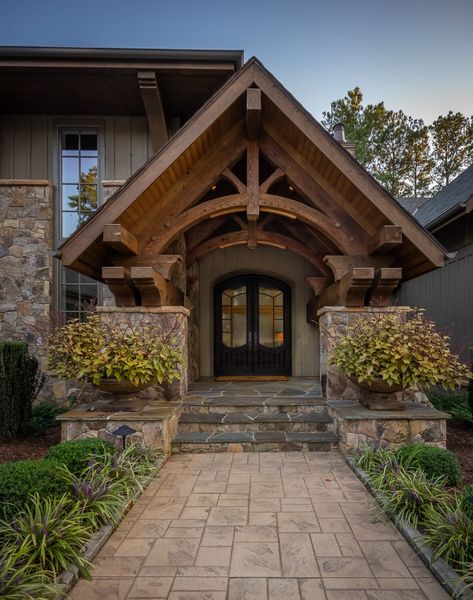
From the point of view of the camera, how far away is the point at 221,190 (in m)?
6.69

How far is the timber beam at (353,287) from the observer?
4.96 m

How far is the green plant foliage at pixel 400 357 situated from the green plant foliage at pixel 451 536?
166cm

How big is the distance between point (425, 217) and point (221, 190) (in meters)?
5.66

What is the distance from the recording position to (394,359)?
13.7 ft

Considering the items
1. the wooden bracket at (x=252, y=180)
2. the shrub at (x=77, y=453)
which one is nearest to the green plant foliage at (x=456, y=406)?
the wooden bracket at (x=252, y=180)

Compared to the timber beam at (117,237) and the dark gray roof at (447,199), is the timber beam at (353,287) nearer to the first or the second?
the timber beam at (117,237)

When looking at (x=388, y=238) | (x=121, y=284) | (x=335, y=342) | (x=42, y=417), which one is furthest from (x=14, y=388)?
(x=388, y=238)

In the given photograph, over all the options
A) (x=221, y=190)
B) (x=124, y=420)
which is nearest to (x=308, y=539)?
(x=124, y=420)

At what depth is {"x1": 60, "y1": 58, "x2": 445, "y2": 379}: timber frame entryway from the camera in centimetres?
479

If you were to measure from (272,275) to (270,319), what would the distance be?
93 cm

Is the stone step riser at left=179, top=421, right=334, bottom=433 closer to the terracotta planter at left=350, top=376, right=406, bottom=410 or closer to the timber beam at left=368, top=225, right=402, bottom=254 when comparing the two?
the terracotta planter at left=350, top=376, right=406, bottom=410

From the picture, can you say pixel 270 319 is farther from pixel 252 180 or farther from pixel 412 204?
pixel 412 204

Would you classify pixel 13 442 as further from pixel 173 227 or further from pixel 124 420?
pixel 173 227

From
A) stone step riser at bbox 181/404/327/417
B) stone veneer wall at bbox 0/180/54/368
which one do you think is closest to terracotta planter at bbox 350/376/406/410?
stone step riser at bbox 181/404/327/417
